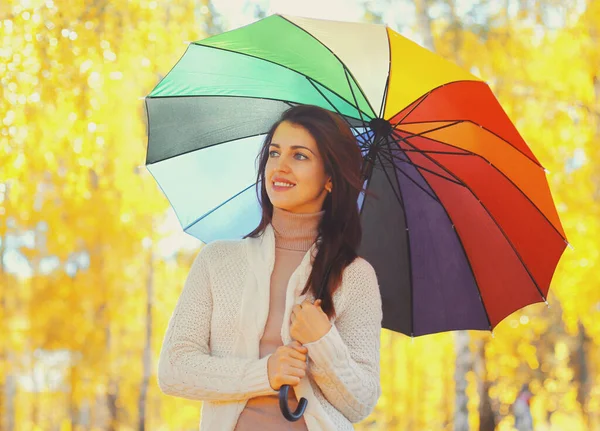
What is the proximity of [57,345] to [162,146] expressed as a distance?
11.2 meters

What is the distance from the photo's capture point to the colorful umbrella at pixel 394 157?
355 centimetres

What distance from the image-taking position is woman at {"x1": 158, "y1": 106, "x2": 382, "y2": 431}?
9.08ft

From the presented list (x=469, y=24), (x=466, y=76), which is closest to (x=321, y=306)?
(x=466, y=76)

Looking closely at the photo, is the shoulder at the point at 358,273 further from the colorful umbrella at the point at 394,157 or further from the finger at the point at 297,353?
the colorful umbrella at the point at 394,157

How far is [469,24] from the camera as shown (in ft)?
34.4

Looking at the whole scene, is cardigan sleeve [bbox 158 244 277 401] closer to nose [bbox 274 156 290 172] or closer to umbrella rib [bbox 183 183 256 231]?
nose [bbox 274 156 290 172]

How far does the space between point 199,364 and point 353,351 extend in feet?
1.62

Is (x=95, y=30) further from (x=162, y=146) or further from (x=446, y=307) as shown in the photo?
(x=446, y=307)

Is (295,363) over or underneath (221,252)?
underneath

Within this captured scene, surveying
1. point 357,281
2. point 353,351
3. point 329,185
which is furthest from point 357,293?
point 329,185

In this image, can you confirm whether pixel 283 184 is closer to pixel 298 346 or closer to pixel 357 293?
pixel 357 293

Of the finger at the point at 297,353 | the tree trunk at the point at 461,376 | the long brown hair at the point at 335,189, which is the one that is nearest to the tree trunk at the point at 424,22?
the tree trunk at the point at 461,376

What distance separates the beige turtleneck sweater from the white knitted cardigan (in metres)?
0.04

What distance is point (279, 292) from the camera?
9.65ft
